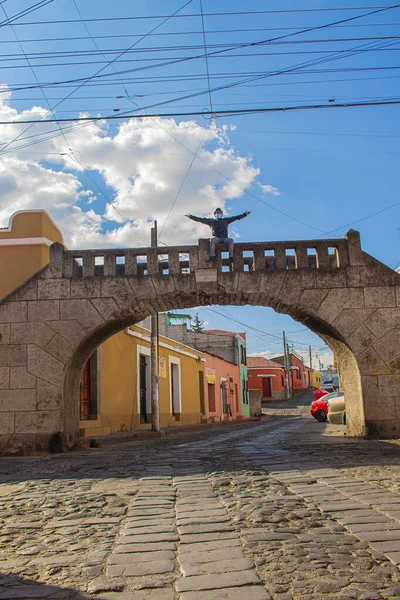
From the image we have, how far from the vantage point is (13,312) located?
9.96 m

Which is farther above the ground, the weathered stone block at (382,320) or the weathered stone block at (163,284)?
the weathered stone block at (163,284)

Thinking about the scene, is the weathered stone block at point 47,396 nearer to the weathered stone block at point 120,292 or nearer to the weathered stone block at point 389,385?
the weathered stone block at point 120,292

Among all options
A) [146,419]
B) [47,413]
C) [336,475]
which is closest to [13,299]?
[47,413]

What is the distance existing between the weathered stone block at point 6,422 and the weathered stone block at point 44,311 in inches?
67.8

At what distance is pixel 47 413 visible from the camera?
9500mm

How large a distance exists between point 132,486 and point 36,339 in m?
5.02

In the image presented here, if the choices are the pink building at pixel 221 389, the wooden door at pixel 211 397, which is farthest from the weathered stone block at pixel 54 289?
the wooden door at pixel 211 397

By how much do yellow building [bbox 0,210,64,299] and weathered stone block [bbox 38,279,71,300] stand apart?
10.3 ft

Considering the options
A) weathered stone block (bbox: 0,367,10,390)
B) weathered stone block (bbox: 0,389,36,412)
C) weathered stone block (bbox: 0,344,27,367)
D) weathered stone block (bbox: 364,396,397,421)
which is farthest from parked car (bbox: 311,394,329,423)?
weathered stone block (bbox: 0,367,10,390)

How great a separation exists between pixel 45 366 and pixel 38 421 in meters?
0.96

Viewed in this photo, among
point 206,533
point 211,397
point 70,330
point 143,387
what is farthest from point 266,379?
point 206,533

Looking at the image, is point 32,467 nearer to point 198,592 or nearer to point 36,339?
point 36,339

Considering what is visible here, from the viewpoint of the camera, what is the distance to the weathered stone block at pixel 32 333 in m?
9.82

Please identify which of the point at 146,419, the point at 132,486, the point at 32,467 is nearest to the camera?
the point at 132,486
